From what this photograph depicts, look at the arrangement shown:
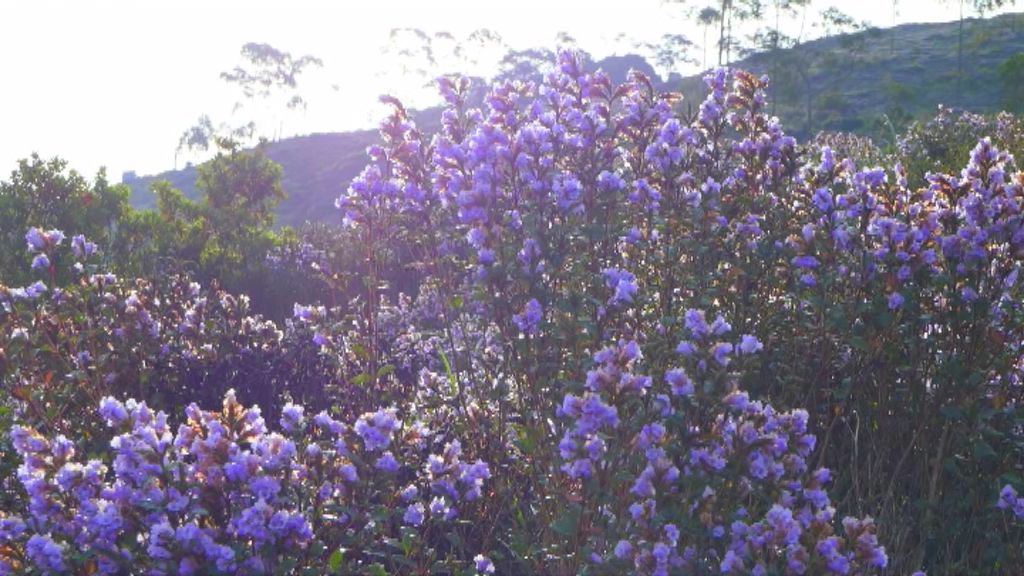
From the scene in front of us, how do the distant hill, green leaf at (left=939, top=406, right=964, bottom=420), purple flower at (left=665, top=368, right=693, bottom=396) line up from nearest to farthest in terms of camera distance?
A: purple flower at (left=665, top=368, right=693, bottom=396) < green leaf at (left=939, top=406, right=964, bottom=420) < the distant hill

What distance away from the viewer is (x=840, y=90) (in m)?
60.6

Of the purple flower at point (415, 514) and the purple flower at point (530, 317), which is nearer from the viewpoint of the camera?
the purple flower at point (415, 514)

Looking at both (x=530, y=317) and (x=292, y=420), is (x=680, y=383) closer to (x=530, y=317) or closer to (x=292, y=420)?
(x=530, y=317)

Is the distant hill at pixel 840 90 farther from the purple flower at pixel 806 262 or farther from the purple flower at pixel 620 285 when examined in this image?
the purple flower at pixel 620 285

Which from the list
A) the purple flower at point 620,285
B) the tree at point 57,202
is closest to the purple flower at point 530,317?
the purple flower at point 620,285

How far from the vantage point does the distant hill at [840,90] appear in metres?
51.1

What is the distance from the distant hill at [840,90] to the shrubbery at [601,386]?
138 ft

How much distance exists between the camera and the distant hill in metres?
51.1

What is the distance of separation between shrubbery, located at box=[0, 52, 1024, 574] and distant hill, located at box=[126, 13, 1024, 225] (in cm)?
4198

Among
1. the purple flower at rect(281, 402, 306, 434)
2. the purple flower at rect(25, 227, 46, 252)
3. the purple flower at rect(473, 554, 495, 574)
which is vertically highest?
the purple flower at rect(25, 227, 46, 252)

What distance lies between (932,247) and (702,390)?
1.95m

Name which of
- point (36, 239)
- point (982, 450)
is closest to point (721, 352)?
point (982, 450)

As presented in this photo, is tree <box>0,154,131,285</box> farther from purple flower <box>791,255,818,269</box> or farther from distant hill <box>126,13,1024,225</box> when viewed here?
distant hill <box>126,13,1024,225</box>

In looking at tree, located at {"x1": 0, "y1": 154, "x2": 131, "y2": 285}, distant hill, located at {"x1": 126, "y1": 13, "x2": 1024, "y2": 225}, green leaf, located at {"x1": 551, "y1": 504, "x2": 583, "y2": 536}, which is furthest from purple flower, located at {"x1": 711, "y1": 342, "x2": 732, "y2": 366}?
distant hill, located at {"x1": 126, "y1": 13, "x2": 1024, "y2": 225}
